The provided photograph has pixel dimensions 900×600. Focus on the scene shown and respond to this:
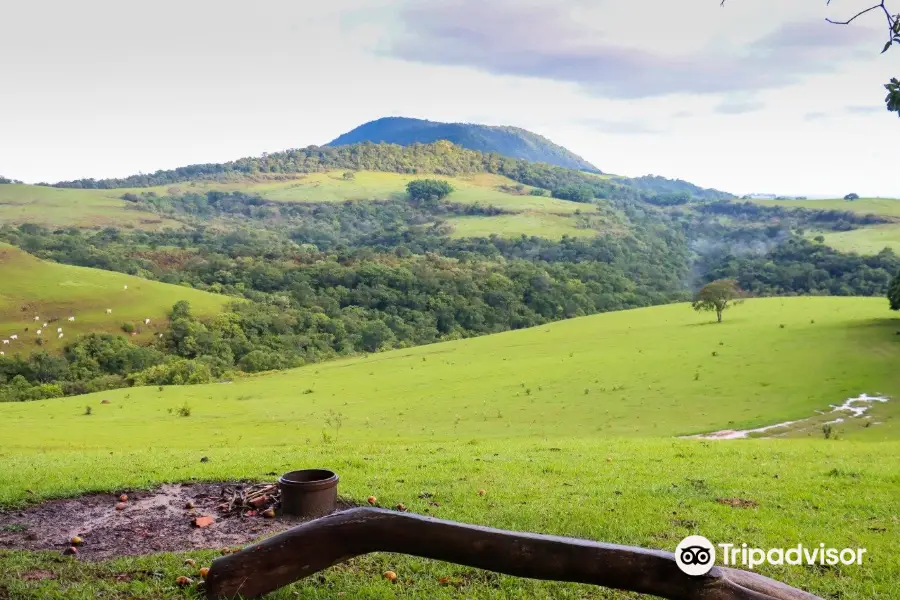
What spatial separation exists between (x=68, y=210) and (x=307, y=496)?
17065cm

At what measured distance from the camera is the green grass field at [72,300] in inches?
2648

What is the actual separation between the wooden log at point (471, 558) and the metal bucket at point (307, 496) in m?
2.58

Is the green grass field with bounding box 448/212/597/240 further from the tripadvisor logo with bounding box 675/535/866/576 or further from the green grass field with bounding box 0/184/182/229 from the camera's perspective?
the tripadvisor logo with bounding box 675/535/866/576

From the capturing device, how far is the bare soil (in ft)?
26.2

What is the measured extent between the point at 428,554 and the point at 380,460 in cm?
794

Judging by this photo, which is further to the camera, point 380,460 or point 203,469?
point 380,460

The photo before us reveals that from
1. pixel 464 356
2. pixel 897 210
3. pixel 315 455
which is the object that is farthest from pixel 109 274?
pixel 897 210

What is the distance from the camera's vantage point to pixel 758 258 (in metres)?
120

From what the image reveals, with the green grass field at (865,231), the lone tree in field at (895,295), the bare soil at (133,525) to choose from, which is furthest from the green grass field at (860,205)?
the bare soil at (133,525)

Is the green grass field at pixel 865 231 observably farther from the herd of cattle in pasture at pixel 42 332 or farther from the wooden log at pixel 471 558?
the wooden log at pixel 471 558

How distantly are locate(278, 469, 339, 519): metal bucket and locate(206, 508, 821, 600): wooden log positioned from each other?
102 inches

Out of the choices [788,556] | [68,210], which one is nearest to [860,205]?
[788,556]

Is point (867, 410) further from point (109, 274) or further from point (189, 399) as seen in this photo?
point (109, 274)

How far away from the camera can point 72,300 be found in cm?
7288
